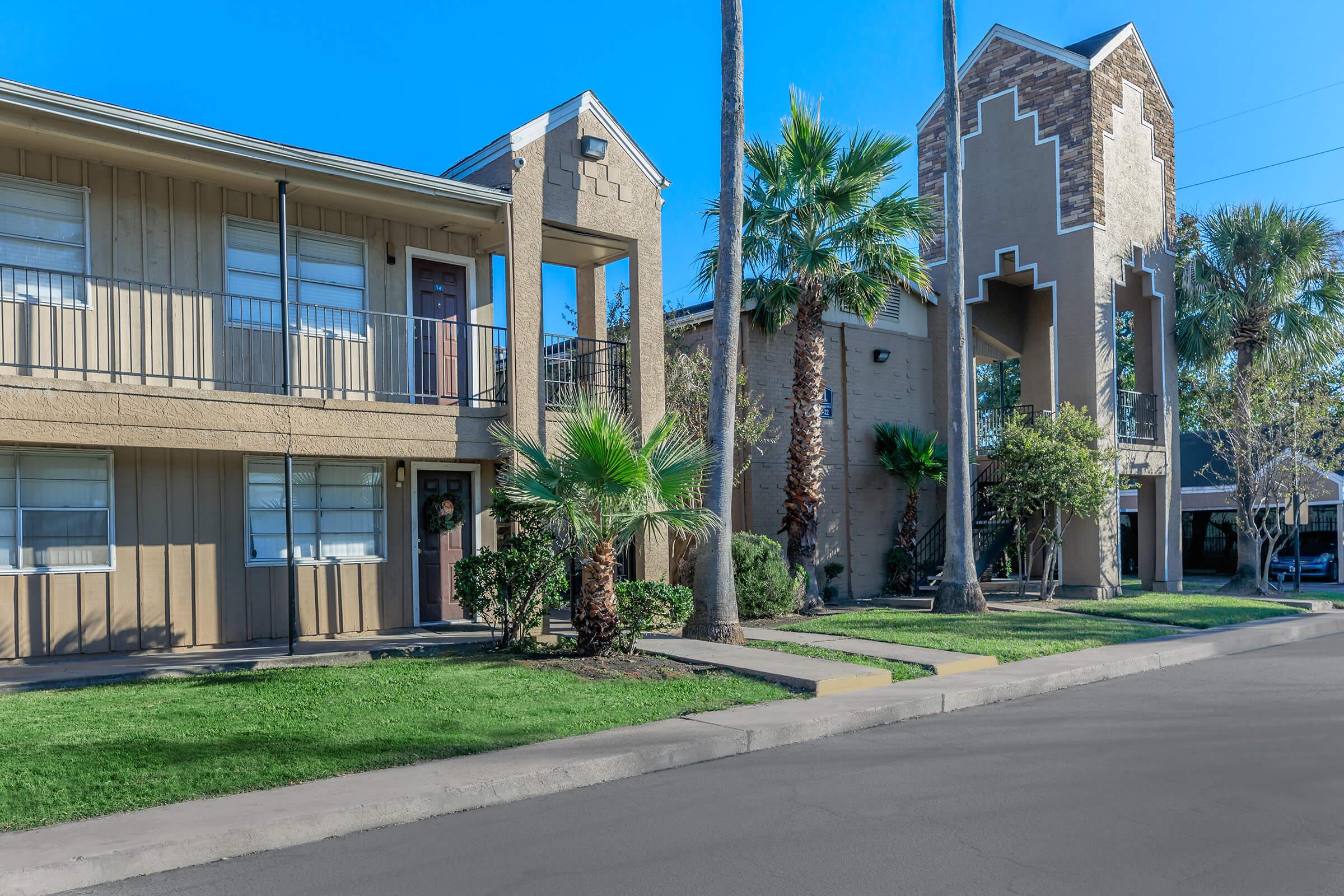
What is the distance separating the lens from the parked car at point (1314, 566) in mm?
28344

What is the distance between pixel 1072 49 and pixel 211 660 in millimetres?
19668

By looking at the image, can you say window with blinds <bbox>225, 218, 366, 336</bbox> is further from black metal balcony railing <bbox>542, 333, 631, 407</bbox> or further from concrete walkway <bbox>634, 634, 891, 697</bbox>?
concrete walkway <bbox>634, 634, 891, 697</bbox>

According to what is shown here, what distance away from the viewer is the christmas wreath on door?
14.1 metres

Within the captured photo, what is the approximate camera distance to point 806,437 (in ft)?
54.7

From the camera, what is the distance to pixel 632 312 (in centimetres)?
1469

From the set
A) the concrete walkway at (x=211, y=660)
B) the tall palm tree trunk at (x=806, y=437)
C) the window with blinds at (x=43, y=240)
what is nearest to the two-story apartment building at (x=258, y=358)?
the window with blinds at (x=43, y=240)

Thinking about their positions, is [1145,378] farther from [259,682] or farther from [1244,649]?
[259,682]

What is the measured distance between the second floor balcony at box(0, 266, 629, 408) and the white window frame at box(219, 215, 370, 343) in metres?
0.02

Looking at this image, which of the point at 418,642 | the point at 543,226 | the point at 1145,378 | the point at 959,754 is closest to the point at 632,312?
the point at 543,226

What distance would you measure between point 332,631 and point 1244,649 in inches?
475

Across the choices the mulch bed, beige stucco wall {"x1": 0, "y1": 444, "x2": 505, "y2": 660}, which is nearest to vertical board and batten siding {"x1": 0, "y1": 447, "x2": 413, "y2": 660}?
beige stucco wall {"x1": 0, "y1": 444, "x2": 505, "y2": 660}

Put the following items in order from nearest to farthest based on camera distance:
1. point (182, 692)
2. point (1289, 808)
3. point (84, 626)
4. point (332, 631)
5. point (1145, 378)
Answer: point (1289, 808), point (182, 692), point (84, 626), point (332, 631), point (1145, 378)

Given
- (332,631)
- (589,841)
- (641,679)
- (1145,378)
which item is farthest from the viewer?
(1145,378)

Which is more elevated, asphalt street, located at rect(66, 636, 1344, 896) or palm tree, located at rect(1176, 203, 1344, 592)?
palm tree, located at rect(1176, 203, 1344, 592)
